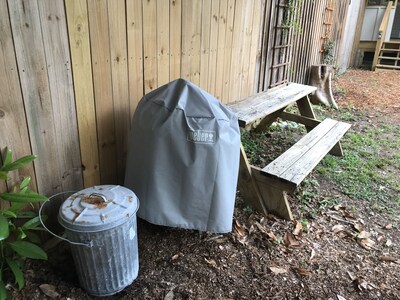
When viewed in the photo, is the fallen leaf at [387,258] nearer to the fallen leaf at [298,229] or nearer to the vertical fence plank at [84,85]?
the fallen leaf at [298,229]

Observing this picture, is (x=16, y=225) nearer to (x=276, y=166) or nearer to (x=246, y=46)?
(x=276, y=166)

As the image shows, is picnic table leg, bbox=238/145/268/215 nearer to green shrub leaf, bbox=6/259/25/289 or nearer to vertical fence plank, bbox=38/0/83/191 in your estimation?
vertical fence plank, bbox=38/0/83/191

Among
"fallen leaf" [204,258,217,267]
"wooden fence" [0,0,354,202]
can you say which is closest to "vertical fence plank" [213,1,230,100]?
"wooden fence" [0,0,354,202]

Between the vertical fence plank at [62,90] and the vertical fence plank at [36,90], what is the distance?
0.03m

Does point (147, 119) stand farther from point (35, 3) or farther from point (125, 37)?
point (35, 3)

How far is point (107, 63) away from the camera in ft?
7.67

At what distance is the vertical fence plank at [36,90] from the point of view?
1.80 metres

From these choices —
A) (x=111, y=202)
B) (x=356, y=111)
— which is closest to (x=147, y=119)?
(x=111, y=202)

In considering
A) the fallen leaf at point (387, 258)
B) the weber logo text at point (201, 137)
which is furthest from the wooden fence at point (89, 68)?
the fallen leaf at point (387, 258)

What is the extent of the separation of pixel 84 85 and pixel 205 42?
56.6 inches

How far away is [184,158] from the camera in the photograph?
A: 2.14 metres

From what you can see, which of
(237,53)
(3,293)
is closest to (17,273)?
(3,293)

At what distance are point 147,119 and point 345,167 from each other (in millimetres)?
2686

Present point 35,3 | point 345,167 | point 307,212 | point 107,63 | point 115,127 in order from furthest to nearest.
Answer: point 345,167
point 307,212
point 115,127
point 107,63
point 35,3
